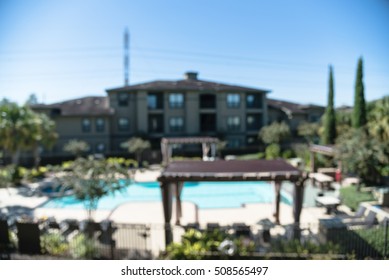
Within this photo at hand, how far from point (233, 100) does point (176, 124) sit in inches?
265

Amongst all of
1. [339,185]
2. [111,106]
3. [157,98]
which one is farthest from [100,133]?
[339,185]

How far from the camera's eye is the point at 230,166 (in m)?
9.16

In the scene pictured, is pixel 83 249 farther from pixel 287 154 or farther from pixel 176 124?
pixel 176 124

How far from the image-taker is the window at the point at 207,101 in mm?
28391

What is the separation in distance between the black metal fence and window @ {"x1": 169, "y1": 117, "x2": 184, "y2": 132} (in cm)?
2054

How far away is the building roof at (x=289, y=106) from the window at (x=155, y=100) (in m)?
12.8

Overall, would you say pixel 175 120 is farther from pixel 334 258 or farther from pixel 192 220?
pixel 334 258

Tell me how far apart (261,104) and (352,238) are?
2350 cm

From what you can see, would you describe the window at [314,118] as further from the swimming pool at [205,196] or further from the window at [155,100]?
the window at [155,100]

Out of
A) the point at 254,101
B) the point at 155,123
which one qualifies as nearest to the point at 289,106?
the point at 254,101

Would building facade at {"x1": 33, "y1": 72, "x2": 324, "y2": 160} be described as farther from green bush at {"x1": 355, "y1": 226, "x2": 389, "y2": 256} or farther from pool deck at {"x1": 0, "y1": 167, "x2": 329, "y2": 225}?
green bush at {"x1": 355, "y1": 226, "x2": 389, "y2": 256}

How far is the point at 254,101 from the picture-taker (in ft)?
96.5

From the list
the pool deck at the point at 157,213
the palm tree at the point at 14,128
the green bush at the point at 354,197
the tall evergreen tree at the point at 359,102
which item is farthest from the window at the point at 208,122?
the green bush at the point at 354,197

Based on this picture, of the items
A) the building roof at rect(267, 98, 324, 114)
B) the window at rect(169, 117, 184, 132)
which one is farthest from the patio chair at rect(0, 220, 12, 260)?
the building roof at rect(267, 98, 324, 114)
